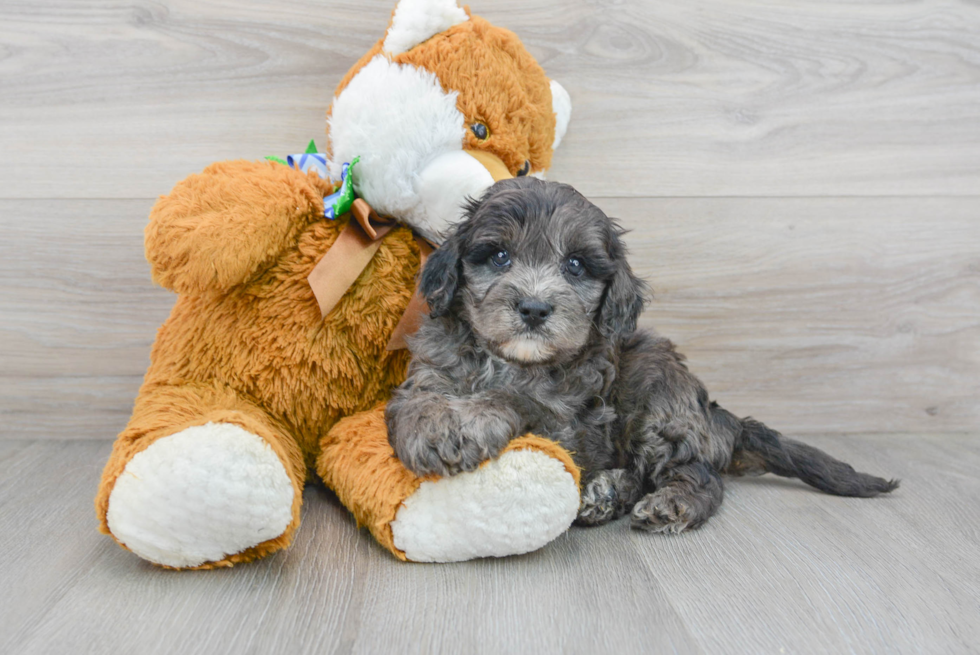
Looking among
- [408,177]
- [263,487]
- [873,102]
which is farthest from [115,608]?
[873,102]

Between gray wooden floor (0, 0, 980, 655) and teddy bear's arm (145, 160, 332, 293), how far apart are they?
63 centimetres

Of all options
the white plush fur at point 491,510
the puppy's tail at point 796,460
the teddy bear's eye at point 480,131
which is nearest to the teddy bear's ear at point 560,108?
the teddy bear's eye at point 480,131

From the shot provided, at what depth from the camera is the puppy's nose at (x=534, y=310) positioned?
1.56m

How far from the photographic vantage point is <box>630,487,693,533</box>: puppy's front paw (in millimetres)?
1810

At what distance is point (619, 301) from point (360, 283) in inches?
27.1

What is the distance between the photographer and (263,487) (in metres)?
1.48

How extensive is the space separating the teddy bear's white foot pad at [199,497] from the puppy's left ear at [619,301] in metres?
0.83

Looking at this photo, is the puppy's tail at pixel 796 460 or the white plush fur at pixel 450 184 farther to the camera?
the puppy's tail at pixel 796 460

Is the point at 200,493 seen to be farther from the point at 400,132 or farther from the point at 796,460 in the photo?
the point at 796,460

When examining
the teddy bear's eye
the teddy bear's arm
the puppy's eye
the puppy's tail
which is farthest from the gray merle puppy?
the teddy bear's arm

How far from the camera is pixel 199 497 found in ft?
4.70

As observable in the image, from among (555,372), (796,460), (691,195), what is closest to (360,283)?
(555,372)

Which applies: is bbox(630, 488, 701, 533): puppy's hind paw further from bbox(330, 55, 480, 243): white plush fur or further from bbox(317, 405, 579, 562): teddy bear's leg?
bbox(330, 55, 480, 243): white plush fur

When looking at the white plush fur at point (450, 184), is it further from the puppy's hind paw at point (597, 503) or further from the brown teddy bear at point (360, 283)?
the puppy's hind paw at point (597, 503)
